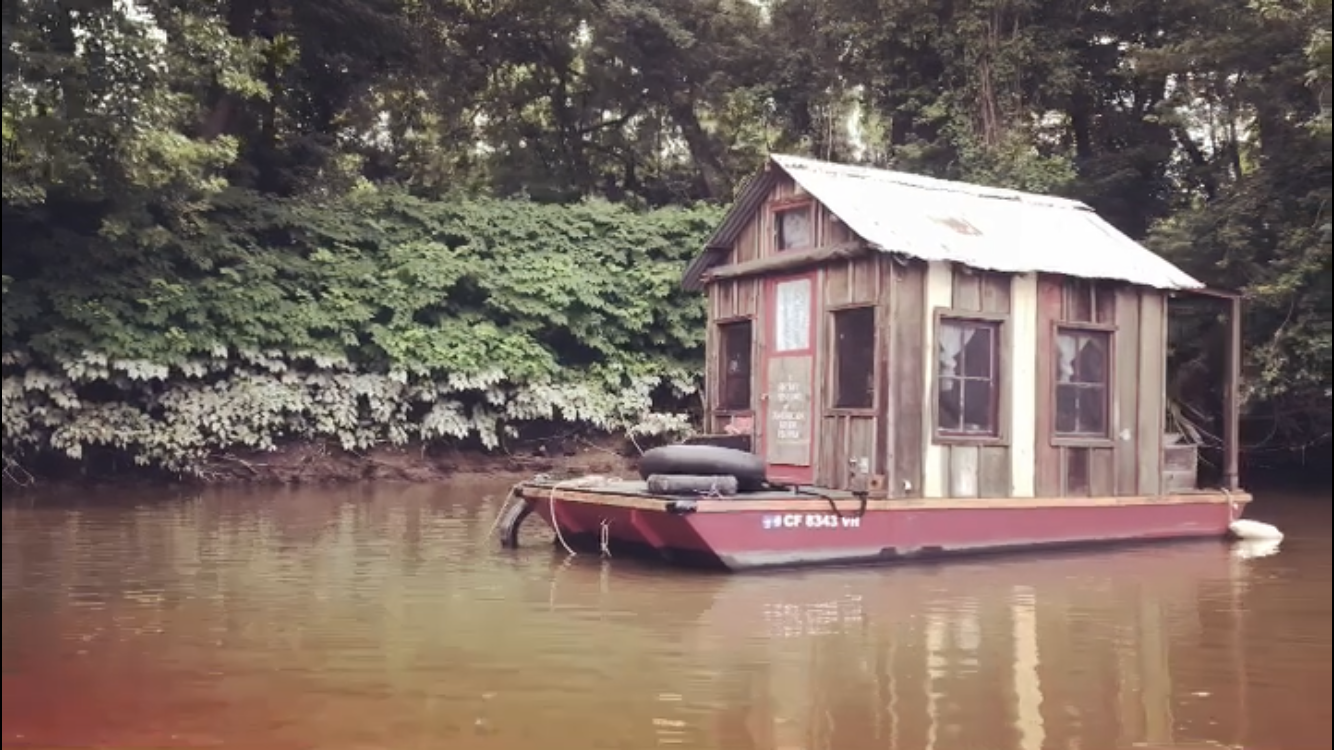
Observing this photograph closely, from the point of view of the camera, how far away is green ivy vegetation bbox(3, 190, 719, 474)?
50.5 feet

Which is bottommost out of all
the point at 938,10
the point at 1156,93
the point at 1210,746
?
the point at 1210,746

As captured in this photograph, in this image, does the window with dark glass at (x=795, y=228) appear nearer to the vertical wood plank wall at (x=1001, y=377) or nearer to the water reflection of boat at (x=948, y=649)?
the vertical wood plank wall at (x=1001, y=377)

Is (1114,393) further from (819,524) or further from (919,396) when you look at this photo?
(819,524)

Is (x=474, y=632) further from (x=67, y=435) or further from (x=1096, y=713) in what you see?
(x=67, y=435)

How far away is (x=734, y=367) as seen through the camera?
12719 mm

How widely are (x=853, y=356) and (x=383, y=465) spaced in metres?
8.96

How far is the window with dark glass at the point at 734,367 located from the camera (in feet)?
41.4

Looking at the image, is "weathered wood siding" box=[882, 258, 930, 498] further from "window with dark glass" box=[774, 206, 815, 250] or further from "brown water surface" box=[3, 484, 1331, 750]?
"window with dark glass" box=[774, 206, 815, 250]

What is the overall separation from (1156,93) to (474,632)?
1725 centimetres

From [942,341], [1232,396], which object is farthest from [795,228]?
[1232,396]

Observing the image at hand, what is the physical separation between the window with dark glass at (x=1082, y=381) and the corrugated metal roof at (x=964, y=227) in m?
0.59

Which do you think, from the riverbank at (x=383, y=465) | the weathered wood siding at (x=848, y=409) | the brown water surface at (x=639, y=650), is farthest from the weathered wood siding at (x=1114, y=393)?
the riverbank at (x=383, y=465)

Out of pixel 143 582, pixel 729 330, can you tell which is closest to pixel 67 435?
pixel 143 582

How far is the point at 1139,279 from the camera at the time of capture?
37.2 ft
